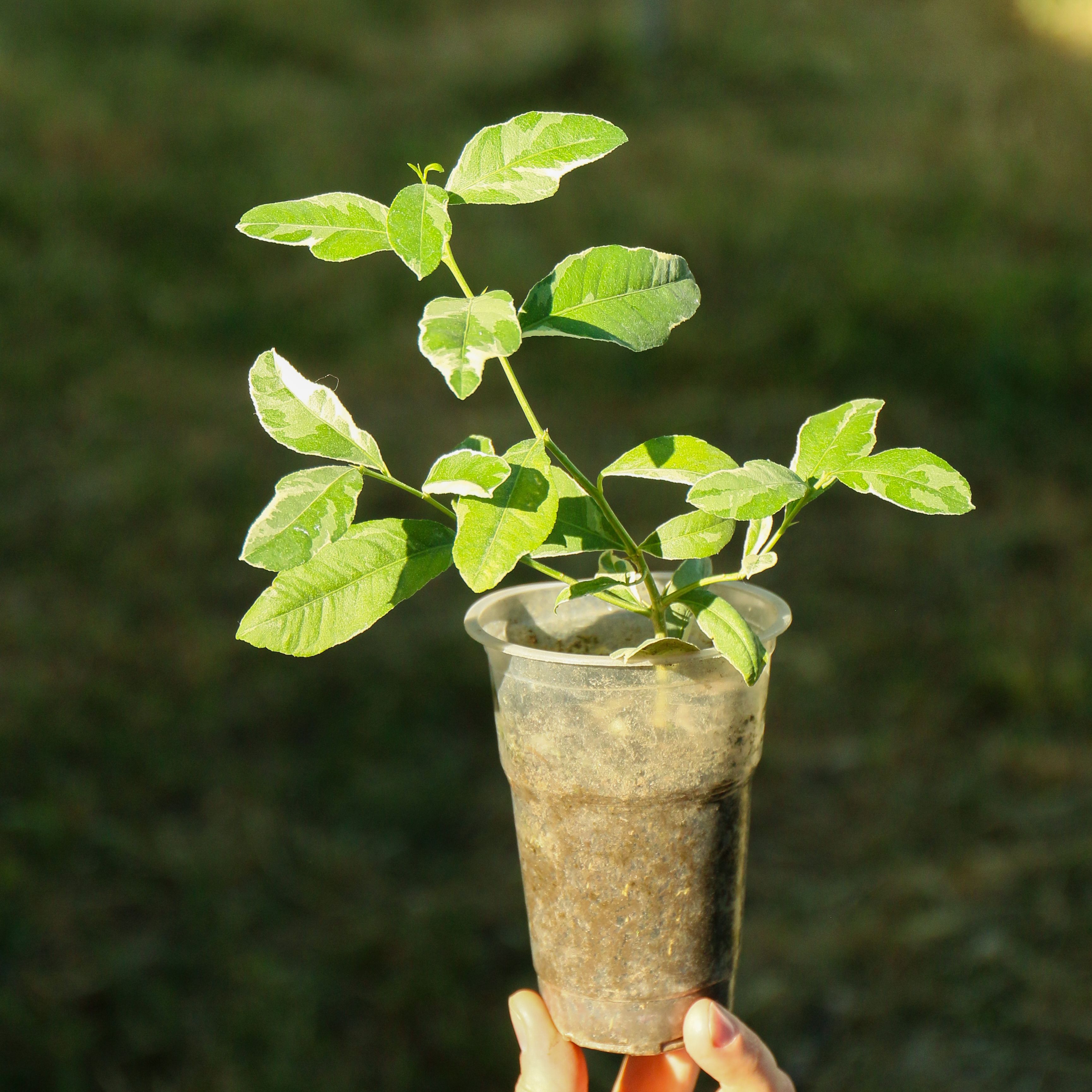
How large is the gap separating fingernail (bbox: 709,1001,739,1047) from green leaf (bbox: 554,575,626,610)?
245mm

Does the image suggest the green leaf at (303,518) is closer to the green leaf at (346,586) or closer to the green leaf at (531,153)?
the green leaf at (346,586)

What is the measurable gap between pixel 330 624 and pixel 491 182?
22cm

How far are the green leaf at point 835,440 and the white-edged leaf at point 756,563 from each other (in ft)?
0.14

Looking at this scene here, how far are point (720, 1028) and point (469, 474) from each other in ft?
1.14

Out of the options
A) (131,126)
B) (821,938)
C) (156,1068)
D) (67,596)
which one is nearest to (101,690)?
(67,596)

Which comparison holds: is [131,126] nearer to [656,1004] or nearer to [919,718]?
[919,718]

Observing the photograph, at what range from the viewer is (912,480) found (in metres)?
0.55

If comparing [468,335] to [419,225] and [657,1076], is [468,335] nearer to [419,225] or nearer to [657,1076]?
[419,225]

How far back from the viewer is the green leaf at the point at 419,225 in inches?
20.4

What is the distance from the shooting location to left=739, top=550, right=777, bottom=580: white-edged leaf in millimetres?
576

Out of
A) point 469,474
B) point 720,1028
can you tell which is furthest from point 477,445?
point 720,1028

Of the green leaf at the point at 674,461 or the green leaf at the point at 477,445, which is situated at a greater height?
the green leaf at the point at 477,445

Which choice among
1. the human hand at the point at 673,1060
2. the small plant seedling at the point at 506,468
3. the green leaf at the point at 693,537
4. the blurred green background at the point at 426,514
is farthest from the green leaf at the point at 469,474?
the blurred green background at the point at 426,514

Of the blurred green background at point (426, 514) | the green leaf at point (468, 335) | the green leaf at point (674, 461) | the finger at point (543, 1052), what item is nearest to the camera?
the green leaf at point (468, 335)
